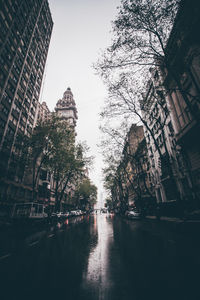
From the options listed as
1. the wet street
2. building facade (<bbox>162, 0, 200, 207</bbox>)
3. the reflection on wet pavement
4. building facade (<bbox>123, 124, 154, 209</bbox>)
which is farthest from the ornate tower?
the reflection on wet pavement

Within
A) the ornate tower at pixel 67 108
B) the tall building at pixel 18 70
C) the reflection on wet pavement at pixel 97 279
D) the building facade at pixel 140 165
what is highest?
the ornate tower at pixel 67 108

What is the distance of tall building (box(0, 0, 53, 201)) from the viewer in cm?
2700

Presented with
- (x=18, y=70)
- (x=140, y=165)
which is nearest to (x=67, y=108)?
(x=18, y=70)

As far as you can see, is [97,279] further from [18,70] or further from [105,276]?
[18,70]

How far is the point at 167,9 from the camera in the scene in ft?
28.4

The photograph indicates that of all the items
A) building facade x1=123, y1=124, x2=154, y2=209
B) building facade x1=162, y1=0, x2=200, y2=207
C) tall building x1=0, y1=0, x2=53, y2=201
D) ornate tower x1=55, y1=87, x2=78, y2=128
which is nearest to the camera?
building facade x1=162, y1=0, x2=200, y2=207

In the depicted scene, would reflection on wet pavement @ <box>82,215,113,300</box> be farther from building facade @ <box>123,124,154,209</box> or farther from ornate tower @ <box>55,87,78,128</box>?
ornate tower @ <box>55,87,78,128</box>

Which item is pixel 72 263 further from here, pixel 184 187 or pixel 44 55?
pixel 44 55

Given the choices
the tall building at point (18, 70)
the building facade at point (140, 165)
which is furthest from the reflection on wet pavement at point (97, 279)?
the tall building at point (18, 70)

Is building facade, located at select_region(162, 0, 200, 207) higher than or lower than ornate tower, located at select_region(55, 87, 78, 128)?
lower

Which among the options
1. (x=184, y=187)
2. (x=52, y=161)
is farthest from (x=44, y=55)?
(x=184, y=187)

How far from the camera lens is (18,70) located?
106 feet

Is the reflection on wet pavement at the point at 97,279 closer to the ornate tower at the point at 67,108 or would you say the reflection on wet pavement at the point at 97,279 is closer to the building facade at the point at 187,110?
the building facade at the point at 187,110

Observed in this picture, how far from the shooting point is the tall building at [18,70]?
88.6 ft
